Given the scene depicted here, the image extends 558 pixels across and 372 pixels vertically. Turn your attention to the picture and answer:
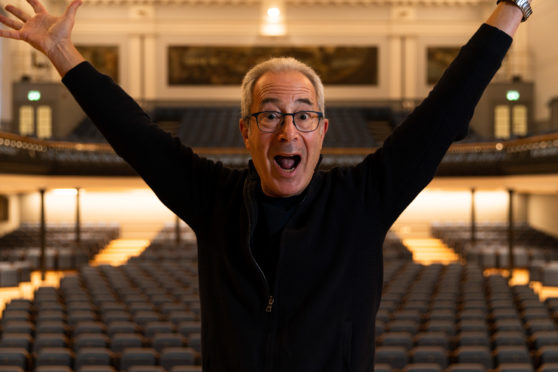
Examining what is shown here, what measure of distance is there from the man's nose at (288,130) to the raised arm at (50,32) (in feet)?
1.75

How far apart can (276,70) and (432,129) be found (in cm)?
39

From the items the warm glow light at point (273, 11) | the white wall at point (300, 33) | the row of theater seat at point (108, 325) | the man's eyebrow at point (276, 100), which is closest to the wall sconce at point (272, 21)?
the white wall at point (300, 33)

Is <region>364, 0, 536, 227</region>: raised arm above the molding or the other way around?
the other way around

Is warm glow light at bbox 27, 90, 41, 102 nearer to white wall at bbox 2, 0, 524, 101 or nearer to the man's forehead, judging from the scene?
white wall at bbox 2, 0, 524, 101

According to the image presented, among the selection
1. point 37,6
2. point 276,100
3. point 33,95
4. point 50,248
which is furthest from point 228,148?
point 276,100

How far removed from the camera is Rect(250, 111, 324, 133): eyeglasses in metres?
1.54

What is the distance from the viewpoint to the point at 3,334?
A: 10.1 meters

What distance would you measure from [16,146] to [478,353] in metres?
14.6

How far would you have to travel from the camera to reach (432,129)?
147cm

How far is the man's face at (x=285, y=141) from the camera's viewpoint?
1510mm

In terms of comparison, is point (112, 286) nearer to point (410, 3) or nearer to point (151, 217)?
point (151, 217)

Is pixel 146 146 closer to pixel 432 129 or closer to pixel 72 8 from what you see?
pixel 72 8

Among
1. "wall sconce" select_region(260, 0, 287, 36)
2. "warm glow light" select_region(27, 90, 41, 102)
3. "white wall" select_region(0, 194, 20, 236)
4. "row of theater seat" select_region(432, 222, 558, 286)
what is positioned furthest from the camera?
"wall sconce" select_region(260, 0, 287, 36)

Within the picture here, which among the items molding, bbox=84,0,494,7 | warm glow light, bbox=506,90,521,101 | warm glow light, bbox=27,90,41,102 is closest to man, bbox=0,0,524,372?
warm glow light, bbox=27,90,41,102
